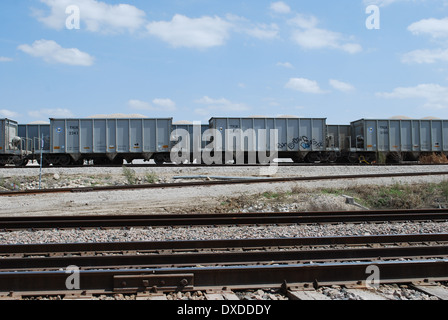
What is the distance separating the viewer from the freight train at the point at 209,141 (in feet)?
73.3

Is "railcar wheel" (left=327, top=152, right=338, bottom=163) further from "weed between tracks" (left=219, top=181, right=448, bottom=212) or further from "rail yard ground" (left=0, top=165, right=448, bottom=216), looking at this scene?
"weed between tracks" (left=219, top=181, right=448, bottom=212)

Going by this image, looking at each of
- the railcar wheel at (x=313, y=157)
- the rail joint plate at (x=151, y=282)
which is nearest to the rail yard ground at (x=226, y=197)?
the rail joint plate at (x=151, y=282)

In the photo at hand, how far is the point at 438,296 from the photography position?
3766 mm

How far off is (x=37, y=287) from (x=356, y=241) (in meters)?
5.18

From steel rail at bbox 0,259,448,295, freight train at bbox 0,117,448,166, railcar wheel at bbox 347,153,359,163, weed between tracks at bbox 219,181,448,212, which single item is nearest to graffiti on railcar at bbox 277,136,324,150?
freight train at bbox 0,117,448,166

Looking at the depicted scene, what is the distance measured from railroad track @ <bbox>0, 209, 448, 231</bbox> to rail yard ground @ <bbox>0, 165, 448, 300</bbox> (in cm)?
24

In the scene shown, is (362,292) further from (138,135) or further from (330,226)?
(138,135)

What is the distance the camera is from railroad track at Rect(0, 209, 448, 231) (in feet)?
25.3

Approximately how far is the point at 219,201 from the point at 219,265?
660 centimetres

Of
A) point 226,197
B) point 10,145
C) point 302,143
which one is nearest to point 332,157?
point 302,143

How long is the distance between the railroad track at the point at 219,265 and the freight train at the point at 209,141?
17.1 meters

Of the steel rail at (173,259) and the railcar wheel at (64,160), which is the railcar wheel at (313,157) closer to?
the railcar wheel at (64,160)
